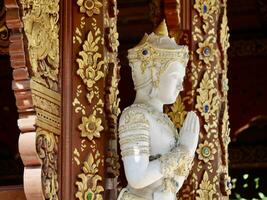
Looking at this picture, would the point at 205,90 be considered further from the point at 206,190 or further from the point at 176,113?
the point at 206,190

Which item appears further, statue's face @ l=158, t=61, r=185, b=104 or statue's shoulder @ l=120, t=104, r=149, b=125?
statue's face @ l=158, t=61, r=185, b=104

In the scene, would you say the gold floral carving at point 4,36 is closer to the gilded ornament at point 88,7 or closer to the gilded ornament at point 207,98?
the gilded ornament at point 88,7

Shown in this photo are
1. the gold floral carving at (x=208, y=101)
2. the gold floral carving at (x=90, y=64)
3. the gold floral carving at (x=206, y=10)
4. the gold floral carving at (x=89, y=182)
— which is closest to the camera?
the gold floral carving at (x=89, y=182)

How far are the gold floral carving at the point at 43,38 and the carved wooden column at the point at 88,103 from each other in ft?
0.29

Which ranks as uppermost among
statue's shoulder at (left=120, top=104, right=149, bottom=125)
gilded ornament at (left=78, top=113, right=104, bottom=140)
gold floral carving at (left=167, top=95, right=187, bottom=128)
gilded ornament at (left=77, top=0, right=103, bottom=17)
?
gilded ornament at (left=77, top=0, right=103, bottom=17)

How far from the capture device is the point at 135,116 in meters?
4.20

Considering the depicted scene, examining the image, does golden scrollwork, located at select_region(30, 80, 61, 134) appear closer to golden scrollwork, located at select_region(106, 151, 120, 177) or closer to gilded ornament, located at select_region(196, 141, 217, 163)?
golden scrollwork, located at select_region(106, 151, 120, 177)

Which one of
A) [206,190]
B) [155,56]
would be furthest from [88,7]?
[206,190]

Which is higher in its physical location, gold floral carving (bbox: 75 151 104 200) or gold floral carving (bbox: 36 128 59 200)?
gold floral carving (bbox: 36 128 59 200)

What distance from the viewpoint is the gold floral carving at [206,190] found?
4.87 m

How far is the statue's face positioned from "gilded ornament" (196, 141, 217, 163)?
2.16 ft

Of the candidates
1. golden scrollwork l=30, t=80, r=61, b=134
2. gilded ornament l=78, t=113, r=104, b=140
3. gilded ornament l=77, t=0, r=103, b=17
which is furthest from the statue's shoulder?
gilded ornament l=77, t=0, r=103, b=17

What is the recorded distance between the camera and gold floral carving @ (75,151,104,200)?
4.16 m

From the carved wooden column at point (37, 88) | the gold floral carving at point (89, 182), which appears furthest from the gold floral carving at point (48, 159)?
the gold floral carving at point (89, 182)
